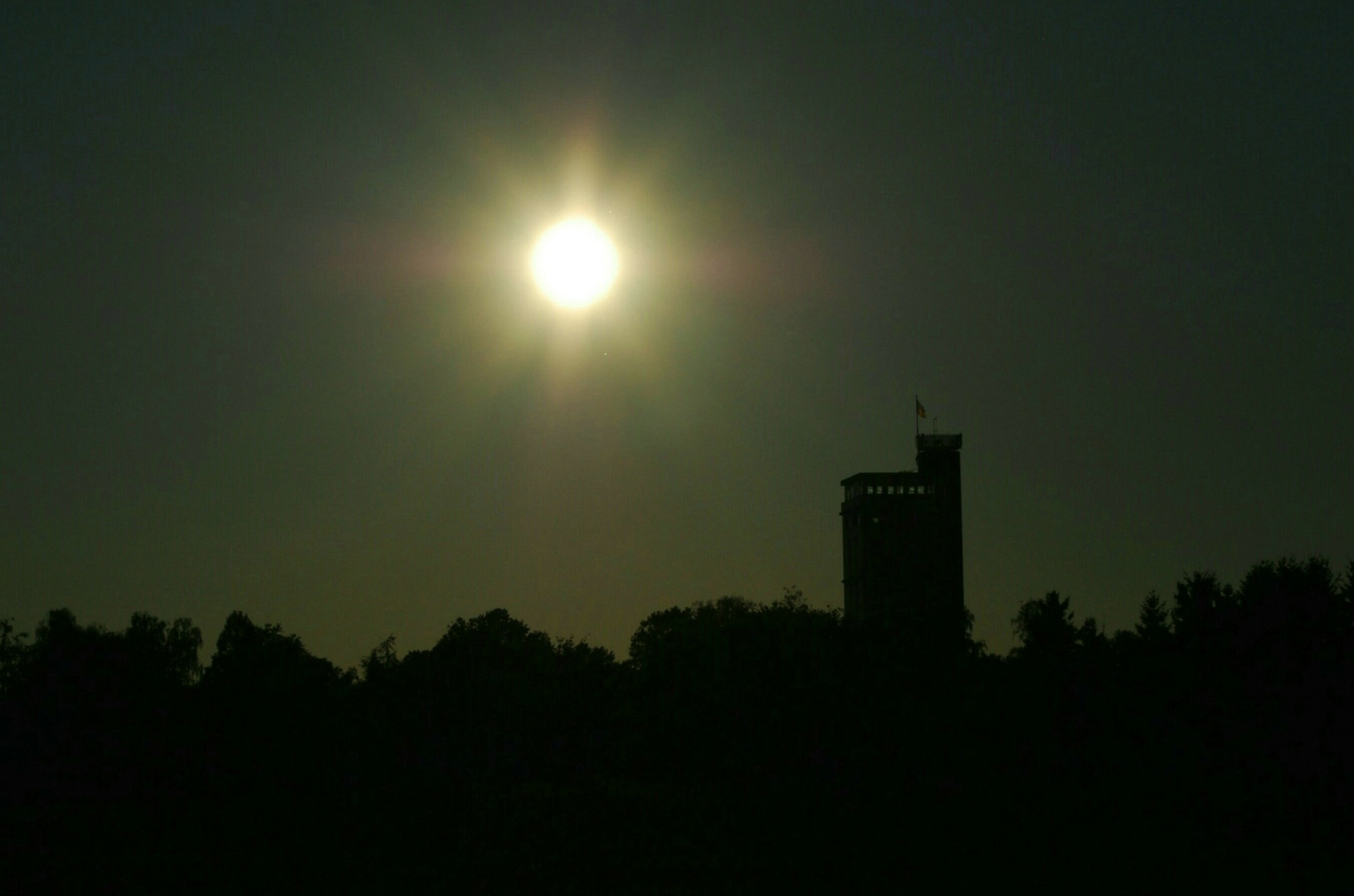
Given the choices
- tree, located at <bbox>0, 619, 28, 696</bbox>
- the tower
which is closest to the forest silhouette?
tree, located at <bbox>0, 619, 28, 696</bbox>

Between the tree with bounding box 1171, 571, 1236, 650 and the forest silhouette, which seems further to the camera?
the tree with bounding box 1171, 571, 1236, 650

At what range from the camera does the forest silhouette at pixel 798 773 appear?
51.1m

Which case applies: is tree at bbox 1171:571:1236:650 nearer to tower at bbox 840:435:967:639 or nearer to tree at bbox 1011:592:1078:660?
tree at bbox 1011:592:1078:660

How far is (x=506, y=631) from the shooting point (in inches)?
5827

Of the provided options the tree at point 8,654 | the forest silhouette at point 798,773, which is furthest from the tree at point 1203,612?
the tree at point 8,654

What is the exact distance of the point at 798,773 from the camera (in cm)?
7394

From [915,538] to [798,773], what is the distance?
69.2 m

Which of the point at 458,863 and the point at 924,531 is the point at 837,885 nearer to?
the point at 458,863

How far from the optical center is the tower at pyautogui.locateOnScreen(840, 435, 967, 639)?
139875 millimetres

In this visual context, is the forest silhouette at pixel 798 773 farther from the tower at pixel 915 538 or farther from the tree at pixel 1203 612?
the tower at pixel 915 538

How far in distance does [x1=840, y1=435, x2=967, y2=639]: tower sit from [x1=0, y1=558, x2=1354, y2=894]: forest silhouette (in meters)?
51.5

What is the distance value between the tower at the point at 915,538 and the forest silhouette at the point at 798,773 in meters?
51.5

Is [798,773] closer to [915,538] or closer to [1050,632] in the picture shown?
[1050,632]

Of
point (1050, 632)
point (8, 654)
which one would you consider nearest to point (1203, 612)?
point (1050, 632)
